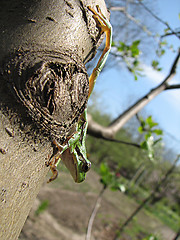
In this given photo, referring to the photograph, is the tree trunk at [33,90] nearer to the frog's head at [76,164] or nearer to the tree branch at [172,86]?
the frog's head at [76,164]

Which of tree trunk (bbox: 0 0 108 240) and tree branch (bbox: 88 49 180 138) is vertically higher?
tree trunk (bbox: 0 0 108 240)

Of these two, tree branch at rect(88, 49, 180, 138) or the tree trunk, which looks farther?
tree branch at rect(88, 49, 180, 138)

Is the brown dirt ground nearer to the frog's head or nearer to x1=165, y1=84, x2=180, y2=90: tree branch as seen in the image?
x1=165, y1=84, x2=180, y2=90: tree branch

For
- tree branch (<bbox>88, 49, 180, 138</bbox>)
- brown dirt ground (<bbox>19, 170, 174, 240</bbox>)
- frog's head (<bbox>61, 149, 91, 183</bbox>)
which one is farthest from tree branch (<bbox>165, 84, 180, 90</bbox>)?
A: brown dirt ground (<bbox>19, 170, 174, 240</bbox>)

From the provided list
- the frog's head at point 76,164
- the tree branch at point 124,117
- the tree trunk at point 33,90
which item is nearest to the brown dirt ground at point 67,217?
the tree branch at point 124,117

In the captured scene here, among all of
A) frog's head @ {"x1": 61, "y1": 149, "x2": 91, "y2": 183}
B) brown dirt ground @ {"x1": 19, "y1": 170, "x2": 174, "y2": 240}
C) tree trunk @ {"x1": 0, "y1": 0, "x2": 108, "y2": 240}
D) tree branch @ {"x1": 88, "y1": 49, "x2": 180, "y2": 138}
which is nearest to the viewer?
tree trunk @ {"x1": 0, "y1": 0, "x2": 108, "y2": 240}

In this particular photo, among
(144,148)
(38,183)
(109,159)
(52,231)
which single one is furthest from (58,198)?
(109,159)

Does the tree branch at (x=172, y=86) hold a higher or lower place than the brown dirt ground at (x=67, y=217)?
higher
